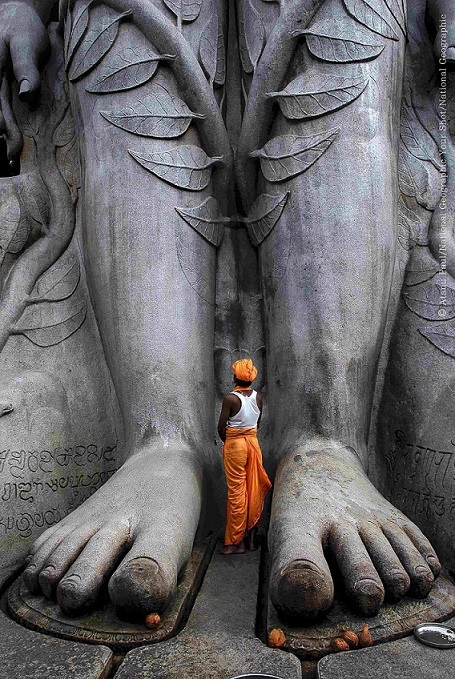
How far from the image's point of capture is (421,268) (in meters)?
2.44

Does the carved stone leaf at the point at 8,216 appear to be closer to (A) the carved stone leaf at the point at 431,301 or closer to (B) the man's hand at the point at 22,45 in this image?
(B) the man's hand at the point at 22,45

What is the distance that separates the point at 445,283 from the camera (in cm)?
236

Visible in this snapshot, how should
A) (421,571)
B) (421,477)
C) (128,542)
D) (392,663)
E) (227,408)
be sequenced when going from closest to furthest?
(392,663) → (421,571) → (128,542) → (227,408) → (421,477)

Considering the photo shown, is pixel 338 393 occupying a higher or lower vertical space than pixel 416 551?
higher

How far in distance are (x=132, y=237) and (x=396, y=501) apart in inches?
46.9

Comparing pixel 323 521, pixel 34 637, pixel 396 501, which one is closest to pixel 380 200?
pixel 396 501

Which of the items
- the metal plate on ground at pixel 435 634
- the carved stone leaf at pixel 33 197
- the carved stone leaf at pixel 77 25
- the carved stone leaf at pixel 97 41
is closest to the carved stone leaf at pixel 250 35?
the carved stone leaf at pixel 97 41

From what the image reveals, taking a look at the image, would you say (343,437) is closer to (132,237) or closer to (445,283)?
(445,283)

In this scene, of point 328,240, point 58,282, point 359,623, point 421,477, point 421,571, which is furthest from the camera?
point 58,282

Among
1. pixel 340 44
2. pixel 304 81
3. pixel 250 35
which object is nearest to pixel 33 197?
pixel 250 35

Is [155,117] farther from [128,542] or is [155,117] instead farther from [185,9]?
[128,542]

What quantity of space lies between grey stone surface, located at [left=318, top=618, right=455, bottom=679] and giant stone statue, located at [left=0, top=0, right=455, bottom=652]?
0.53 meters

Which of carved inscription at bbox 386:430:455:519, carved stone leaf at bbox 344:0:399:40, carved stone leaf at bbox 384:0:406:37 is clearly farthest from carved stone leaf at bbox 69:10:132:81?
carved inscription at bbox 386:430:455:519

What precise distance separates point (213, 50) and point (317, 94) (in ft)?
1.52
